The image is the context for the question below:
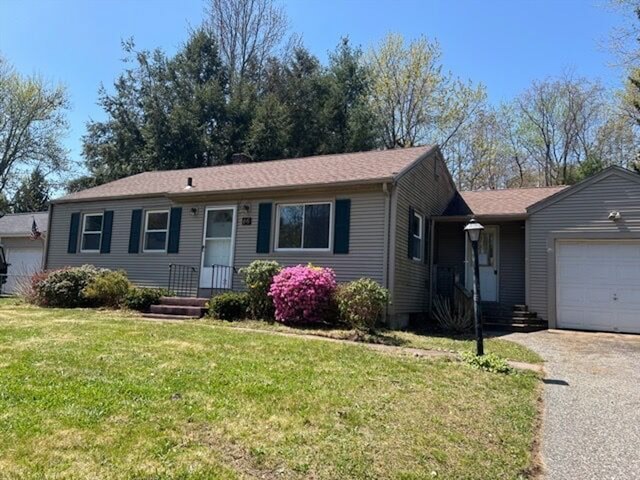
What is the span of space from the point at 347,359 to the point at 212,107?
2306cm

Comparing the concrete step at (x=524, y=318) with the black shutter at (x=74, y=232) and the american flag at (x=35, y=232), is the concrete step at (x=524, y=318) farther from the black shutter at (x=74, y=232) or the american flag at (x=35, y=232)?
the american flag at (x=35, y=232)

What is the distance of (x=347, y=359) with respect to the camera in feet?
21.4

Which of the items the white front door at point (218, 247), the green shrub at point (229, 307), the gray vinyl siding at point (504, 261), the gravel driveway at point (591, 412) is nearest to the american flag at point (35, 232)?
the white front door at point (218, 247)

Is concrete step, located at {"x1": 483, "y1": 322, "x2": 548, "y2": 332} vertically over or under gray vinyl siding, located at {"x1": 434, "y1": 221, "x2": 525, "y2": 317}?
under

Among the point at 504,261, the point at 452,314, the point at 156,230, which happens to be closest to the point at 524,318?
the point at 452,314

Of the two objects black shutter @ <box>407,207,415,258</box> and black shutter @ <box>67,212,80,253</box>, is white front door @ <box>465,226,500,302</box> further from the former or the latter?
black shutter @ <box>67,212,80,253</box>

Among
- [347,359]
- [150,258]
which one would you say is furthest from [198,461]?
[150,258]

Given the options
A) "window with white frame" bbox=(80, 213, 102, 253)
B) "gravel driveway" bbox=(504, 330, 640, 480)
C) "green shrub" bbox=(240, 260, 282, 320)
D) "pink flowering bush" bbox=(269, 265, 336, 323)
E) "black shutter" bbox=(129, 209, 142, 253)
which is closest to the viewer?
"gravel driveway" bbox=(504, 330, 640, 480)

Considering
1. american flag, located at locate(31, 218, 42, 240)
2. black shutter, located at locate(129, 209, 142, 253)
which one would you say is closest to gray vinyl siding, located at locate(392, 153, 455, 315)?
black shutter, located at locate(129, 209, 142, 253)

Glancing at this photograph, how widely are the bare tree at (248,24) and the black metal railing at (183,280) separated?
21.9 m

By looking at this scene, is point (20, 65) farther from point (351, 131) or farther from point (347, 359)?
point (347, 359)

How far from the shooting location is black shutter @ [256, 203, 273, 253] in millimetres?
12125

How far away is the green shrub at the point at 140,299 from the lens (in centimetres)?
1167

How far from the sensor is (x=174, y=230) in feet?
44.6
